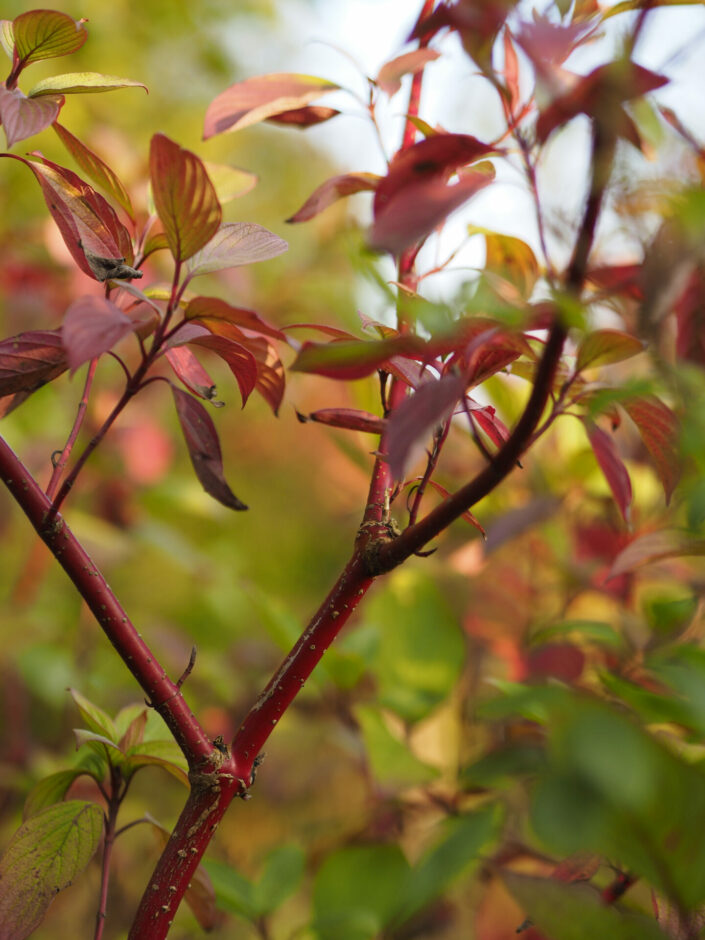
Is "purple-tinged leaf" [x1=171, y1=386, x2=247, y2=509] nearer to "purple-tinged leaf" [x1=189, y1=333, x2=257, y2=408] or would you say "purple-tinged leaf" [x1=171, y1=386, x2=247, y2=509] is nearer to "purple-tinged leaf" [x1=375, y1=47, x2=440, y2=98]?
"purple-tinged leaf" [x1=189, y1=333, x2=257, y2=408]

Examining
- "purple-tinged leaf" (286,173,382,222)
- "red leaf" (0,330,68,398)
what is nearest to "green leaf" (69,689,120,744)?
"red leaf" (0,330,68,398)

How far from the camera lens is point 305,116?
1.26 feet

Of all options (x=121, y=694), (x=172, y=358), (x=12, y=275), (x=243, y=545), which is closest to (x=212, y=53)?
(x=12, y=275)

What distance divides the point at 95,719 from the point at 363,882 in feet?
0.87

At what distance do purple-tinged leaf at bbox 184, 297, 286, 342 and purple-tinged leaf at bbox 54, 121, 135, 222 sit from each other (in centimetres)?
7

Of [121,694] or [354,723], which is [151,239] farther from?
[121,694]

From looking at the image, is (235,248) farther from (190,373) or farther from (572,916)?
(572,916)

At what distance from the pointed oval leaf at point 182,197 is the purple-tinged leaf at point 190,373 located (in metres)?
0.05

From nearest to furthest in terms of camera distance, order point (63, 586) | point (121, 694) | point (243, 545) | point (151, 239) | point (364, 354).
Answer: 1. point (364, 354)
2. point (151, 239)
3. point (121, 694)
4. point (63, 586)
5. point (243, 545)

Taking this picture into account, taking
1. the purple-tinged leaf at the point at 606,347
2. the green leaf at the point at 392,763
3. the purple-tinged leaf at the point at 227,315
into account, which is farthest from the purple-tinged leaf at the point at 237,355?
the green leaf at the point at 392,763

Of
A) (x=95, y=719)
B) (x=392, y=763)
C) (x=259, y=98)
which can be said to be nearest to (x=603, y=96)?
(x=259, y=98)

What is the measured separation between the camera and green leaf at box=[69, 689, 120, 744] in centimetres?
34

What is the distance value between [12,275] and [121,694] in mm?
517

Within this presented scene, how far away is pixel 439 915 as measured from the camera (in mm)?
619
